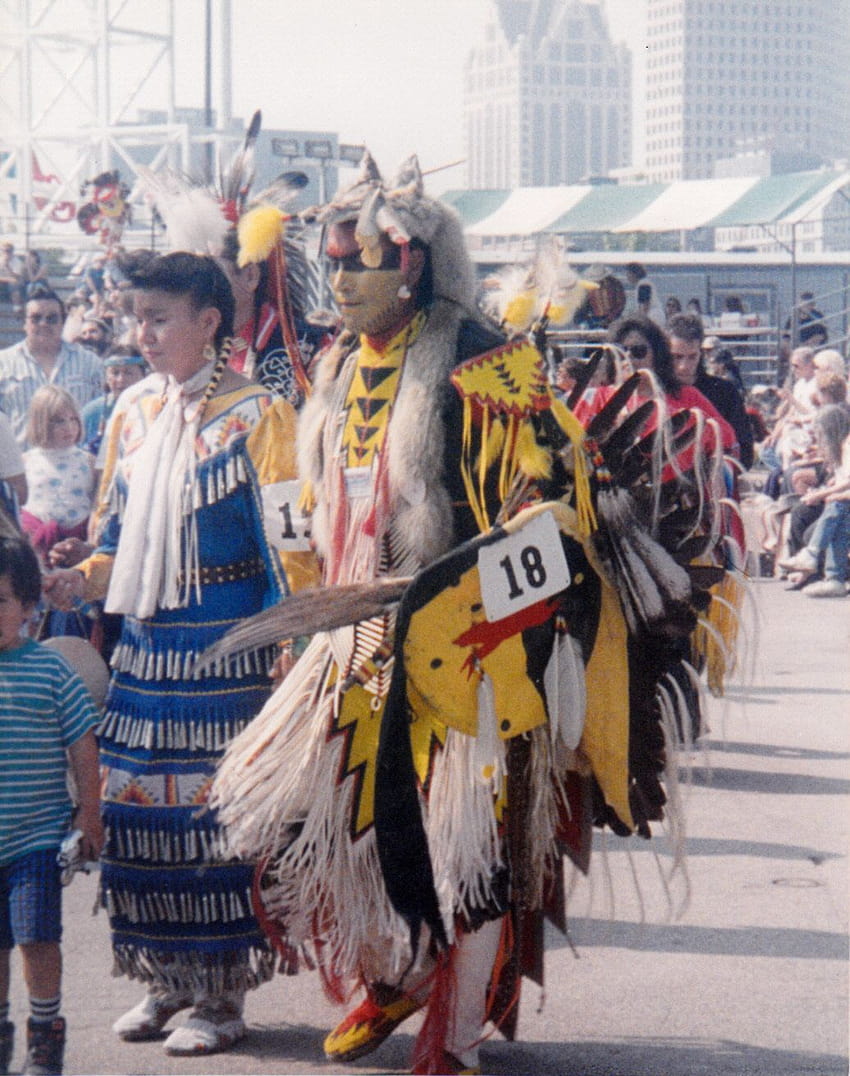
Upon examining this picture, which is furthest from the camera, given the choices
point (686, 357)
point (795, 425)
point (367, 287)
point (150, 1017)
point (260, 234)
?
point (795, 425)

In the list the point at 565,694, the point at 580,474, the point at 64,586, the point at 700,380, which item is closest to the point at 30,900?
the point at 64,586

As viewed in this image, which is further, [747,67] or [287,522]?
[747,67]

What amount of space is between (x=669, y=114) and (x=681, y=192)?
17.6 m

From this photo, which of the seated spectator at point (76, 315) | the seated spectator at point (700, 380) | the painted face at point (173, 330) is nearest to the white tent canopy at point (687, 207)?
the seated spectator at point (76, 315)

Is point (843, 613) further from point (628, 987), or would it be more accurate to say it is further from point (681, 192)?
point (681, 192)

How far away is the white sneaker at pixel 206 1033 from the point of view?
337 centimetres

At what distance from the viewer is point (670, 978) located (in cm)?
385

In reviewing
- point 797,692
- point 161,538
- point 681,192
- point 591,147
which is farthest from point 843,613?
point 681,192

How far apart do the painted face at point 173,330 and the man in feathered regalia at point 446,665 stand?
12.7 inches

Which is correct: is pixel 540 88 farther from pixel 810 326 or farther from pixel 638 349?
pixel 810 326

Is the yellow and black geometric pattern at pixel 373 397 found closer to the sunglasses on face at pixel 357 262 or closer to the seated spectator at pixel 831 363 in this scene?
the sunglasses on face at pixel 357 262

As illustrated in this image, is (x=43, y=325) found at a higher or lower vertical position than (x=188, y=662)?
higher

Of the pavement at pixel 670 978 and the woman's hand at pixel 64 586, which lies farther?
the woman's hand at pixel 64 586

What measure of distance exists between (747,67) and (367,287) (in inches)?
107
